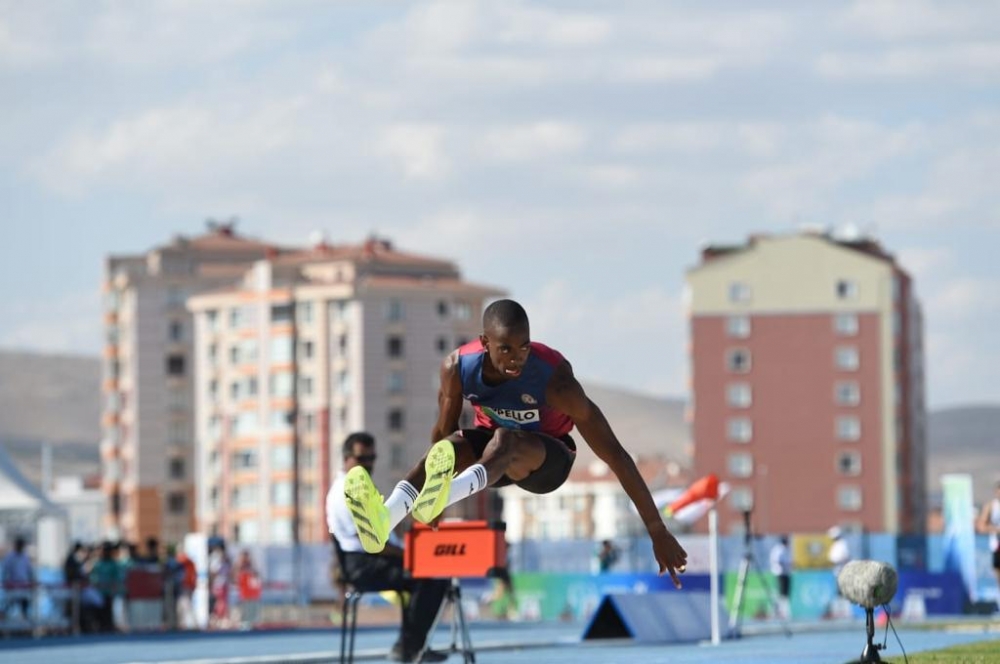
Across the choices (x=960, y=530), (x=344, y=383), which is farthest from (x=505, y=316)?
(x=344, y=383)

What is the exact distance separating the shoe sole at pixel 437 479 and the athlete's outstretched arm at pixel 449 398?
25 centimetres

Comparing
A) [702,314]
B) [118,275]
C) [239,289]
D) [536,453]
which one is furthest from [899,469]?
[536,453]

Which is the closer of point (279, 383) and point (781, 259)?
point (781, 259)

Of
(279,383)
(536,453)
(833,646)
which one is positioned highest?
(279,383)

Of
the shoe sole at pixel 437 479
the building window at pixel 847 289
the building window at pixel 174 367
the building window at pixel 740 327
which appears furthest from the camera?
the building window at pixel 174 367

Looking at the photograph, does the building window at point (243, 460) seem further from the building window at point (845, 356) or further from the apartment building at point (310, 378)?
the building window at point (845, 356)

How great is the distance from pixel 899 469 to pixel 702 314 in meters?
16.1

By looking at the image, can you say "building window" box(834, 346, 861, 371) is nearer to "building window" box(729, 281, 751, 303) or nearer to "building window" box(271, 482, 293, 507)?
"building window" box(729, 281, 751, 303)

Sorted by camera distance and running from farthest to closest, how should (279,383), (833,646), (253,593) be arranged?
1. (279,383)
2. (253,593)
3. (833,646)

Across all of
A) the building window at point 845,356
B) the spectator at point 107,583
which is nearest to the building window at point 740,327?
the building window at point 845,356

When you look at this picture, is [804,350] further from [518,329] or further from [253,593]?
[518,329]

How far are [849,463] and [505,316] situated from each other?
429 ft

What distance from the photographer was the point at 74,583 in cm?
3578

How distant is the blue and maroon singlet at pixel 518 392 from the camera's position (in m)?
13.4
